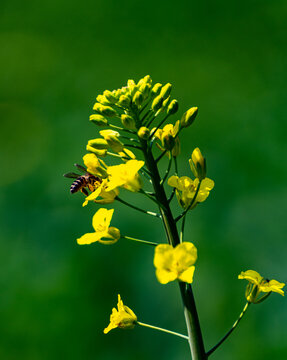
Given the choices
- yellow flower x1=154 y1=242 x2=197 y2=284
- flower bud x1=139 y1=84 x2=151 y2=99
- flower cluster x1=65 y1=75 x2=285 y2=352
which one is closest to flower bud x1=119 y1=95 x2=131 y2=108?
flower cluster x1=65 y1=75 x2=285 y2=352

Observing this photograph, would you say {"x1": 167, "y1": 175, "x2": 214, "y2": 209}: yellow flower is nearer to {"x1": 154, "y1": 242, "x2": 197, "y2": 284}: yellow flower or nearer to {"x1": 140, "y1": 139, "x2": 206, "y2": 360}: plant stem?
{"x1": 140, "y1": 139, "x2": 206, "y2": 360}: plant stem

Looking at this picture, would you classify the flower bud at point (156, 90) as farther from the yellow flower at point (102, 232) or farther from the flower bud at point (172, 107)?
the yellow flower at point (102, 232)

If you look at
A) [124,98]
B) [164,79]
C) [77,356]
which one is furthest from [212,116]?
[124,98]

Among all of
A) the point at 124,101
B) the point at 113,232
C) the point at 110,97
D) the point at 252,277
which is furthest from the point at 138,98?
the point at 252,277

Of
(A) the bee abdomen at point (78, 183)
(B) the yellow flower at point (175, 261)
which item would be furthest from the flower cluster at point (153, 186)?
(A) the bee abdomen at point (78, 183)

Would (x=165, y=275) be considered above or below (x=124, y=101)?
below

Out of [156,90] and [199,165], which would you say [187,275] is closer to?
[199,165]
